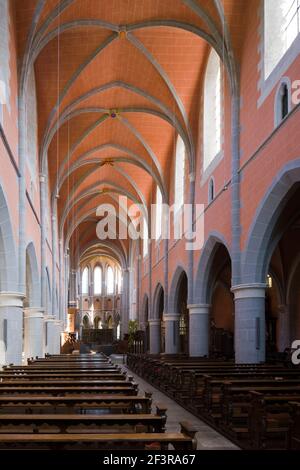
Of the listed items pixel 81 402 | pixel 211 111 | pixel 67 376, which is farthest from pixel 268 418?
pixel 211 111

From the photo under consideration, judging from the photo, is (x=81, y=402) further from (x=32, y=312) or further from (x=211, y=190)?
(x=32, y=312)

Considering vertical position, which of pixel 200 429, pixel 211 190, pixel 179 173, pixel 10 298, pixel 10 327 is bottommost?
pixel 200 429

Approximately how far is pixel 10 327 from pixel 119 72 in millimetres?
12104

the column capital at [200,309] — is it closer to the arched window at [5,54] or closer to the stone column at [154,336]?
the arched window at [5,54]

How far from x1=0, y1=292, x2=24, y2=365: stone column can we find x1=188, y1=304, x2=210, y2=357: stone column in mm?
8368

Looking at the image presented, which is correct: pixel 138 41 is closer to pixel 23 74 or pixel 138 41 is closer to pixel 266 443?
pixel 23 74

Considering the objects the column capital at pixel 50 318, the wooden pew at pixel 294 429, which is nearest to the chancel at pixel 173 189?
the wooden pew at pixel 294 429

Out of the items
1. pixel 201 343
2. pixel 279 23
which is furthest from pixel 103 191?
pixel 279 23

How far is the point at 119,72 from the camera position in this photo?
23.9 metres

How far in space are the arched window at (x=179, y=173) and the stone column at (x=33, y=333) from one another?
8.83 m

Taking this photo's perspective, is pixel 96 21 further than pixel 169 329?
No

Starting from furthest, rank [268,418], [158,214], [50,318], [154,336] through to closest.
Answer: [154,336] → [158,214] → [50,318] → [268,418]

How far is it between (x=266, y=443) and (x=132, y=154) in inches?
966

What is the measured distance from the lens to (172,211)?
98.9 feet
